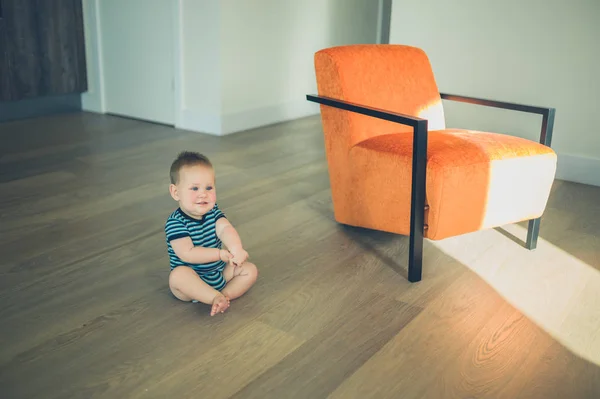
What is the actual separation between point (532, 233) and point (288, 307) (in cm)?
106

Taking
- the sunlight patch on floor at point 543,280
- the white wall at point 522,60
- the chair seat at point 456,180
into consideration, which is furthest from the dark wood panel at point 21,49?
the sunlight patch on floor at point 543,280

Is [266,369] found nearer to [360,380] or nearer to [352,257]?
[360,380]

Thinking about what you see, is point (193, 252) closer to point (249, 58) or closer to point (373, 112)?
point (373, 112)

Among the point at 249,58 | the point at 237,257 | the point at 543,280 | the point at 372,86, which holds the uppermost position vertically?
the point at 372,86

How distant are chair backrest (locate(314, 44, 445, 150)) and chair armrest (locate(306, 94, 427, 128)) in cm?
7

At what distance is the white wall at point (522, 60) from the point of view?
3.28 m

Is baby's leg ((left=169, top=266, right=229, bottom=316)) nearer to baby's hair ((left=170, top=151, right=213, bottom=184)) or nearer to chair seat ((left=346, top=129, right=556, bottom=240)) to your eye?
baby's hair ((left=170, top=151, right=213, bottom=184))

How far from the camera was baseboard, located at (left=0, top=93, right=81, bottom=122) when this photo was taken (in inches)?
165

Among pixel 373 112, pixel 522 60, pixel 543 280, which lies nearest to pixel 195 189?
pixel 373 112

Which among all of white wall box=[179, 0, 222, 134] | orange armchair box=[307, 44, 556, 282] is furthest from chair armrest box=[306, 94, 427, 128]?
white wall box=[179, 0, 222, 134]

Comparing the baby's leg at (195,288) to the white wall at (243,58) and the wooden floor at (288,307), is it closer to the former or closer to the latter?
the wooden floor at (288,307)

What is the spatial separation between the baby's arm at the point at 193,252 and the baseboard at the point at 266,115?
7.88 feet

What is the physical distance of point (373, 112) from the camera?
213 centimetres

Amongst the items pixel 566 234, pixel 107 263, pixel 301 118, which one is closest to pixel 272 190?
pixel 107 263
